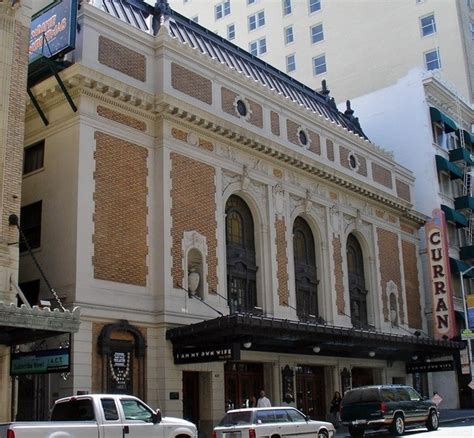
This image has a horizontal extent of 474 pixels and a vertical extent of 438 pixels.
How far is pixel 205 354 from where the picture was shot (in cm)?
2345

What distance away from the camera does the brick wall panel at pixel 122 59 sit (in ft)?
83.4

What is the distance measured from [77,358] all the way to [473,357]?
31.5 m

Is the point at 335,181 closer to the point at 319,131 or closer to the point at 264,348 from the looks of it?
the point at 319,131

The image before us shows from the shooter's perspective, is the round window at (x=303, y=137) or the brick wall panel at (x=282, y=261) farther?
the round window at (x=303, y=137)

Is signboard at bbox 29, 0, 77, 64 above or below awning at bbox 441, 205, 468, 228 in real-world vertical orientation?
above

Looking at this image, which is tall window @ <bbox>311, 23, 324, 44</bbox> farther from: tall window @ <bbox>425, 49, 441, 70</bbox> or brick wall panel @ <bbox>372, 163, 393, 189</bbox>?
brick wall panel @ <bbox>372, 163, 393, 189</bbox>

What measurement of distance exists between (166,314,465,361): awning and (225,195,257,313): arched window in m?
2.27

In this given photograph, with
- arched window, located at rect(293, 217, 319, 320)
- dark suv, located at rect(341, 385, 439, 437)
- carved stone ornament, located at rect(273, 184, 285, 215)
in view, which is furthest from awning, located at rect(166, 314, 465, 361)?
carved stone ornament, located at rect(273, 184, 285, 215)

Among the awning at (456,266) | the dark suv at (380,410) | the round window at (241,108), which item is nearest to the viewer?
the dark suv at (380,410)

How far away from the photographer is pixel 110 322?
75.5 ft

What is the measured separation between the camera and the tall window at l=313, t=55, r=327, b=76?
56188mm

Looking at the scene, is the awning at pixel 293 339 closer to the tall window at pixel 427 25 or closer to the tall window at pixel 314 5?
the tall window at pixel 427 25

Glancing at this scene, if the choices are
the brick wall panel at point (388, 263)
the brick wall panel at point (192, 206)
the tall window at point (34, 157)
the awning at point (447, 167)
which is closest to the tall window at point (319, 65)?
the awning at point (447, 167)

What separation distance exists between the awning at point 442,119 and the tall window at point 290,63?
50.2 ft
